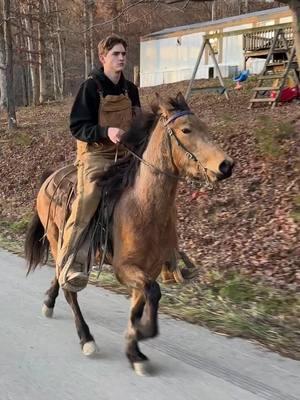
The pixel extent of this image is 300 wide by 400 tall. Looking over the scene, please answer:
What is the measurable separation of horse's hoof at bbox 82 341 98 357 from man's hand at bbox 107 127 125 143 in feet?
5.69

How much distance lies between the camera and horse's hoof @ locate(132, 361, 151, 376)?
4.02 metres

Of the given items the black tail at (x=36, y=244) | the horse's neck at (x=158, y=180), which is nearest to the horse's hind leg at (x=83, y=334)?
the black tail at (x=36, y=244)

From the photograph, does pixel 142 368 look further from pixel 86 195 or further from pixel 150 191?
pixel 86 195

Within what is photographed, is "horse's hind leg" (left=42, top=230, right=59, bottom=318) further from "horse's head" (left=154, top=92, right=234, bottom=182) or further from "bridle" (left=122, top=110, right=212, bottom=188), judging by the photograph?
"horse's head" (left=154, top=92, right=234, bottom=182)

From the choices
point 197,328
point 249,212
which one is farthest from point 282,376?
point 249,212

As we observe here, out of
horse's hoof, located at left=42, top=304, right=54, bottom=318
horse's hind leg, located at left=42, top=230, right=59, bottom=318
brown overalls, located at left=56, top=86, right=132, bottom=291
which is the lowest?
horse's hoof, located at left=42, top=304, right=54, bottom=318

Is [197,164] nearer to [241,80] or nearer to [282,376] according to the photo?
[282,376]

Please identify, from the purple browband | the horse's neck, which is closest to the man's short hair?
Result: the horse's neck

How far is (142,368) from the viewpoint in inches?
159

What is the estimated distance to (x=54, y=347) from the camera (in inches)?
182

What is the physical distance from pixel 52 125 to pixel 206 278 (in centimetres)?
1303

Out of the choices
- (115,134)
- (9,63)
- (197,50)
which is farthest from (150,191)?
(197,50)

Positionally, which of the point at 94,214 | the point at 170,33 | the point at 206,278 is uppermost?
the point at 170,33

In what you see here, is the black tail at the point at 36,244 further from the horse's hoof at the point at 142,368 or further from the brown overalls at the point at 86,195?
the horse's hoof at the point at 142,368
